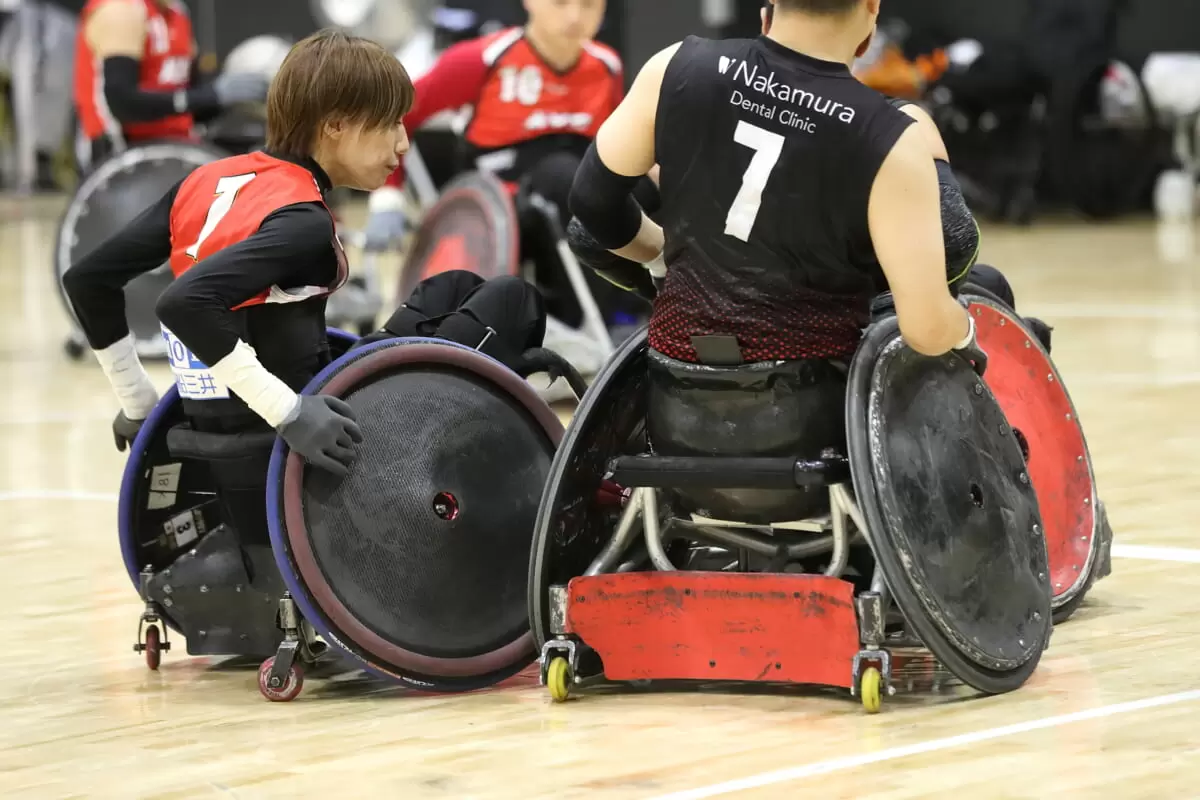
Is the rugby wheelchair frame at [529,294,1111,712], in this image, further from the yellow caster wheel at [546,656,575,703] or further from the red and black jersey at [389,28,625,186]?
the red and black jersey at [389,28,625,186]

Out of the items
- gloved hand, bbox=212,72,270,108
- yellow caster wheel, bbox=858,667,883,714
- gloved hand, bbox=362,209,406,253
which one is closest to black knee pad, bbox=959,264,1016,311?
yellow caster wheel, bbox=858,667,883,714

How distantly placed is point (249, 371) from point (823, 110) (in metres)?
1.17

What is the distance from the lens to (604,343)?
818cm

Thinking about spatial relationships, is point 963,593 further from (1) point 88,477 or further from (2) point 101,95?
(2) point 101,95

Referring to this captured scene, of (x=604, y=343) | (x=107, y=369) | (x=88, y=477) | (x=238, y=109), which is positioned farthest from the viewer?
(x=238, y=109)

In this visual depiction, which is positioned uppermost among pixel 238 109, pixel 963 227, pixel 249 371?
pixel 963 227

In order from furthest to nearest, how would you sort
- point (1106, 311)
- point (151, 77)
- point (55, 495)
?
point (1106, 311), point (151, 77), point (55, 495)

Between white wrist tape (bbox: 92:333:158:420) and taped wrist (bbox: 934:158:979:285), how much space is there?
1744 mm

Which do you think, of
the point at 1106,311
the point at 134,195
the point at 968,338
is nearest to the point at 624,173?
the point at 968,338

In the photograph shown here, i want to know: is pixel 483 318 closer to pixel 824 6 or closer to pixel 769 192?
pixel 769 192

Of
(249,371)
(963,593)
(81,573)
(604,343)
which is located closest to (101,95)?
(604,343)

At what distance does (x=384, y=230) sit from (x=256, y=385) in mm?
4702

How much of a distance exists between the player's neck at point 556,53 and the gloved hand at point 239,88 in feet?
5.29

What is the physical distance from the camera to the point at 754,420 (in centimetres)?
394
